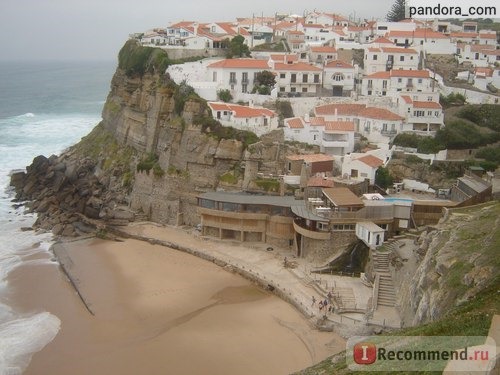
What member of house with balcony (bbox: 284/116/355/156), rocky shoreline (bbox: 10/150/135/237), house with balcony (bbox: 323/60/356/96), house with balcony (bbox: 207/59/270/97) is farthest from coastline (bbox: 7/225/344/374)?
house with balcony (bbox: 323/60/356/96)

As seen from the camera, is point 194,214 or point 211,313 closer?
point 211,313

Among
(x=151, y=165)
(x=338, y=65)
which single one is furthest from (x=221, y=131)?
(x=338, y=65)

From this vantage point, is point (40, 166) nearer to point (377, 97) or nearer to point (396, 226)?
point (377, 97)

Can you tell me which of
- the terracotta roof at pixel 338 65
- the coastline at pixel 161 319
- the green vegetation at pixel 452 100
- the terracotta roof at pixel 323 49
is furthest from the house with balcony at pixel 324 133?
the terracotta roof at pixel 323 49

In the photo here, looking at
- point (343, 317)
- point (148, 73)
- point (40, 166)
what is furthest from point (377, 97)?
point (40, 166)

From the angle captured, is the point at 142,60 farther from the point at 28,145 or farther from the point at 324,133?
the point at 28,145

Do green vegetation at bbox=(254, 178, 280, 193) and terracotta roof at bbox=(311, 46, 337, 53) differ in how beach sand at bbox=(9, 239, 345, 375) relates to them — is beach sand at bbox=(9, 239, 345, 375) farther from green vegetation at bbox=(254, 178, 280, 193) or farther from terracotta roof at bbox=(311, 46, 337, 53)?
terracotta roof at bbox=(311, 46, 337, 53)

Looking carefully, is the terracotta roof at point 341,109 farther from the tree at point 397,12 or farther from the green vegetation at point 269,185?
the tree at point 397,12
